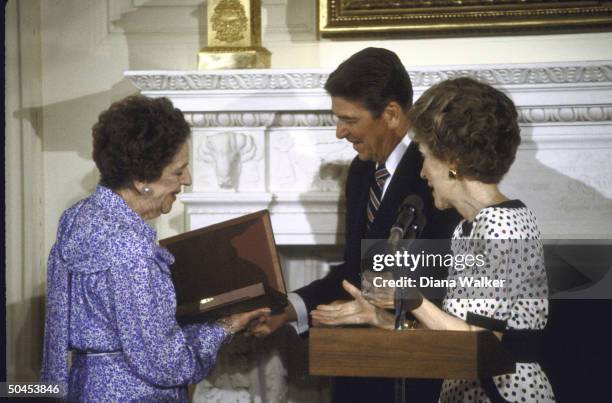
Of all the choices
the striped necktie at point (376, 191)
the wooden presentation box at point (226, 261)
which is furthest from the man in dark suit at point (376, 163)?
the wooden presentation box at point (226, 261)

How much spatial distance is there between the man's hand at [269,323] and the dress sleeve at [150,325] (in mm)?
511

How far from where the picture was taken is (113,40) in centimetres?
383

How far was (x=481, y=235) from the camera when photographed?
6.69 ft

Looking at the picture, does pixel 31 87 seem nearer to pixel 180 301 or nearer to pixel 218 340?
pixel 180 301

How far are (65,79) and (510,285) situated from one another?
2532mm

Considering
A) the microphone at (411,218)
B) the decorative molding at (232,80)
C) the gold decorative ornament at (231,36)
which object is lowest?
the microphone at (411,218)

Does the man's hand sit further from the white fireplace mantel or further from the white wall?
the white wall

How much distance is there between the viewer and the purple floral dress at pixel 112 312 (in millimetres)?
2248

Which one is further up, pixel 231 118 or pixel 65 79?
pixel 65 79

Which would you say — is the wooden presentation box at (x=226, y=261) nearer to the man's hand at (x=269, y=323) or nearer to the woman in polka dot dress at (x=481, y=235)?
the man's hand at (x=269, y=323)

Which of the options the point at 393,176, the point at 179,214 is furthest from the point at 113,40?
the point at 393,176

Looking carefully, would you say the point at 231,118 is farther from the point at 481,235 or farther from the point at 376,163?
the point at 481,235

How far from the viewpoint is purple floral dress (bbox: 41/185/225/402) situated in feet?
7.38

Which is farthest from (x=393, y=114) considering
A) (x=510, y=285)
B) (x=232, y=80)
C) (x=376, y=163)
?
(x=510, y=285)
